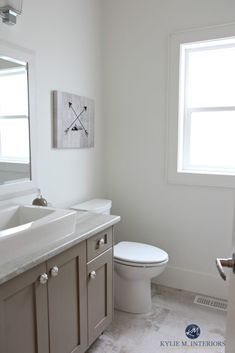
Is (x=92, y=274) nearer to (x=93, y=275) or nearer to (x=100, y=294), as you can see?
(x=93, y=275)

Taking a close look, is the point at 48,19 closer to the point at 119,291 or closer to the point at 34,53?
the point at 34,53

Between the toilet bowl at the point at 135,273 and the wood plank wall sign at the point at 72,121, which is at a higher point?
the wood plank wall sign at the point at 72,121

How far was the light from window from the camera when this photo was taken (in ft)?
8.27

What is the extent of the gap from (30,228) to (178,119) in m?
1.67

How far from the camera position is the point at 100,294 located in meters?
1.89

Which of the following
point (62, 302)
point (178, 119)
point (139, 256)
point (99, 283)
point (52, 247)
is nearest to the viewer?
point (52, 247)

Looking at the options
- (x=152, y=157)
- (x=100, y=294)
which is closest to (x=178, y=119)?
(x=152, y=157)

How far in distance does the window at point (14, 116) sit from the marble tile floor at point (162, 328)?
1.33 meters

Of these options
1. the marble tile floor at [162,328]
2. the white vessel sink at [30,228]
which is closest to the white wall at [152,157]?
the marble tile floor at [162,328]

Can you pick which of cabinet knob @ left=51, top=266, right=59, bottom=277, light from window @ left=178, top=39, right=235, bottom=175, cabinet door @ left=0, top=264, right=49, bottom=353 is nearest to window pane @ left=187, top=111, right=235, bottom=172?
light from window @ left=178, top=39, right=235, bottom=175

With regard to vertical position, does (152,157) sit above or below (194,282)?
above

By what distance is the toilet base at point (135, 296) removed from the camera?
2.31 meters

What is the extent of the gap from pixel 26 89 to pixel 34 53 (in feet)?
0.84

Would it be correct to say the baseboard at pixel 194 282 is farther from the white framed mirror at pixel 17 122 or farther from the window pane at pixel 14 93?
the window pane at pixel 14 93
